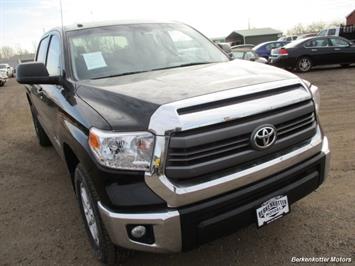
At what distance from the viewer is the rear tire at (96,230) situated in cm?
271

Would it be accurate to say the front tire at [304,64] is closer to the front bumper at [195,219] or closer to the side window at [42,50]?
the side window at [42,50]

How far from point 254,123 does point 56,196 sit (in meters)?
2.88

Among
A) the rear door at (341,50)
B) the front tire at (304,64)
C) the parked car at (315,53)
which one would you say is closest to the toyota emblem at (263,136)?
the parked car at (315,53)

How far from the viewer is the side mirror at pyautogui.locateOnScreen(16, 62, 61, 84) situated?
349 cm

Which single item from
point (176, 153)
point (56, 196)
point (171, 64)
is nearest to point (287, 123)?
point (176, 153)

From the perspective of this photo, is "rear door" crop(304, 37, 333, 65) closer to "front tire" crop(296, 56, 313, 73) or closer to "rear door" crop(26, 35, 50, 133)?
"front tire" crop(296, 56, 313, 73)

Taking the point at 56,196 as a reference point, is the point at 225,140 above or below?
above

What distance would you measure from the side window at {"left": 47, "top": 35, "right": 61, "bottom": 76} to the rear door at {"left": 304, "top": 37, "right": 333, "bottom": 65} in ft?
42.4

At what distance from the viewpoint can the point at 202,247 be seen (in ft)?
10.6

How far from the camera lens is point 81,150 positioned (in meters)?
2.76

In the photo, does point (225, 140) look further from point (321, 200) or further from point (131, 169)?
point (321, 200)

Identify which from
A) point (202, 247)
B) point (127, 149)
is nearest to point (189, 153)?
point (127, 149)

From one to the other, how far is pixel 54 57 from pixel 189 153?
2.63 meters

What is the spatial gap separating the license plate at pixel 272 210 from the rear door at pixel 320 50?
13.9 meters
